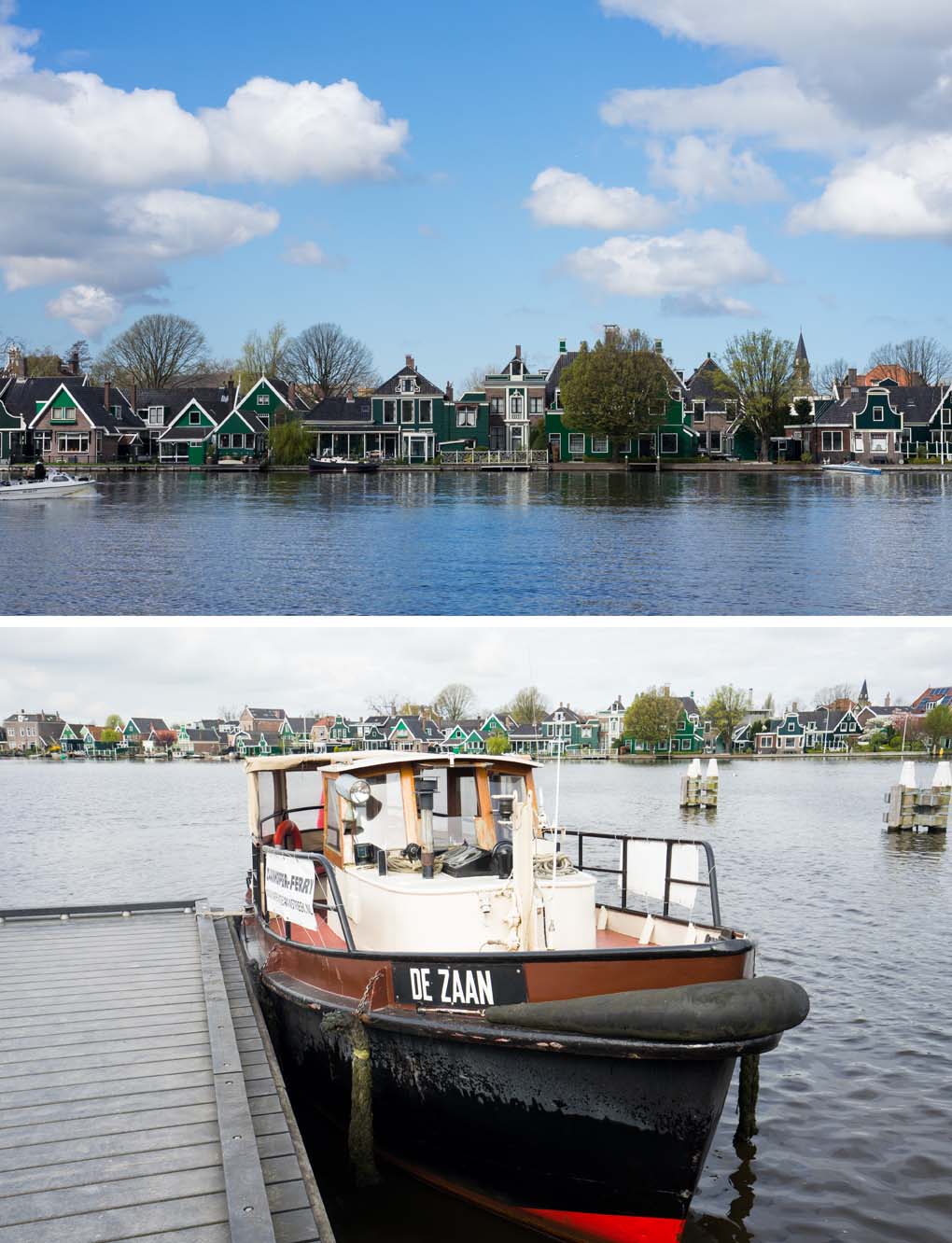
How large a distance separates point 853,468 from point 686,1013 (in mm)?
92445

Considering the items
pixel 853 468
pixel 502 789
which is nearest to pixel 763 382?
pixel 853 468

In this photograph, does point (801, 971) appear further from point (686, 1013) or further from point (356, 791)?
point (686, 1013)

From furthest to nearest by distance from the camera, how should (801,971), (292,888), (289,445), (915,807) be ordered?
(289,445), (915,807), (801,971), (292,888)

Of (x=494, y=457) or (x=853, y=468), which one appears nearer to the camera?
(x=853, y=468)

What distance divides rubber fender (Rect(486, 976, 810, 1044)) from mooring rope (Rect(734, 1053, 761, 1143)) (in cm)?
349

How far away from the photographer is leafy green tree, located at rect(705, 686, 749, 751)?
436 feet

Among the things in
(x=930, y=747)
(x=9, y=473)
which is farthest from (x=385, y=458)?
(x=930, y=747)

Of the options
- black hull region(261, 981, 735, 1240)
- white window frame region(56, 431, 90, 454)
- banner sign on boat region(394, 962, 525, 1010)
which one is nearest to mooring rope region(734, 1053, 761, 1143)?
black hull region(261, 981, 735, 1240)

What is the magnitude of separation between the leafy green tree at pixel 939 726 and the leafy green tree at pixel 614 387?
4676 centimetres

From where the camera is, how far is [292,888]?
1198cm

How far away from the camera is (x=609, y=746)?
12681cm

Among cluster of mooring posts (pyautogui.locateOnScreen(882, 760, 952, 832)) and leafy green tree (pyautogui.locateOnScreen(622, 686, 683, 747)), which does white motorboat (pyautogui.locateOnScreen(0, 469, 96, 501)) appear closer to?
→ cluster of mooring posts (pyautogui.locateOnScreen(882, 760, 952, 832))

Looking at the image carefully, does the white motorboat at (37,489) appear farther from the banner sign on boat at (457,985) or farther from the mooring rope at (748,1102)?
the banner sign on boat at (457,985)

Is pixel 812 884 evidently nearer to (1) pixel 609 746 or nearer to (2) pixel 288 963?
(2) pixel 288 963
